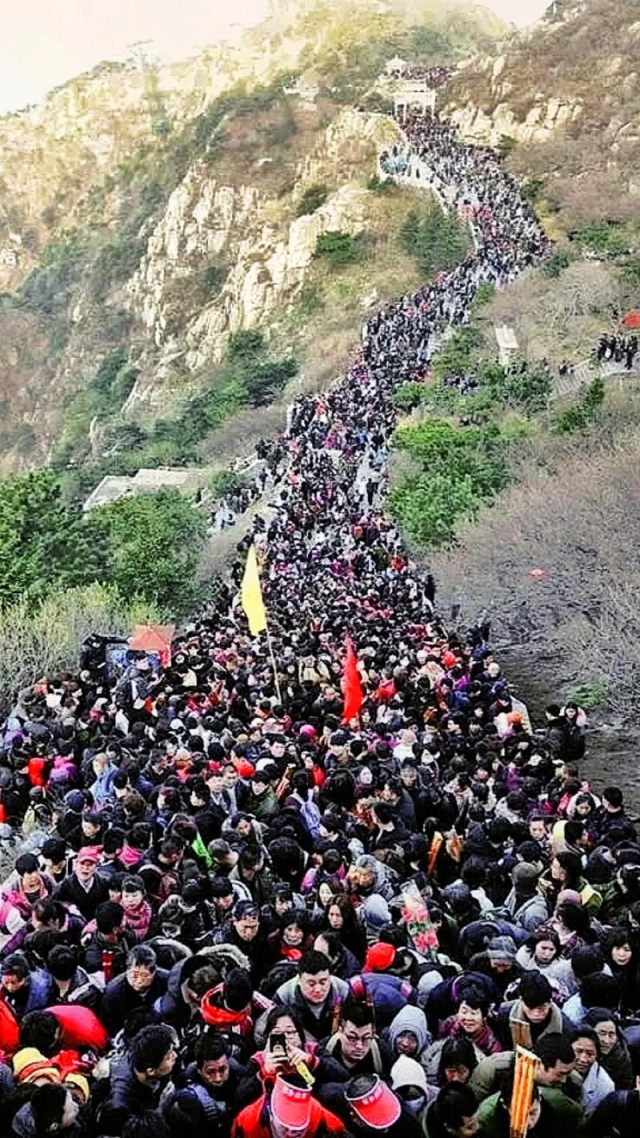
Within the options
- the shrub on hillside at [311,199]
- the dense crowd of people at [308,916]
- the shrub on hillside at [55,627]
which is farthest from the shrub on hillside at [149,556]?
the shrub on hillside at [311,199]

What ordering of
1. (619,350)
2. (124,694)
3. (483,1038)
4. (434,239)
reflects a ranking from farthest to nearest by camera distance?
1. (434,239)
2. (619,350)
3. (124,694)
4. (483,1038)

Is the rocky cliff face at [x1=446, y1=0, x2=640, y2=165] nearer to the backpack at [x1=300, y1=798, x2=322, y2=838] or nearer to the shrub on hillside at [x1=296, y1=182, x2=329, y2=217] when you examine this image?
the shrub on hillside at [x1=296, y1=182, x2=329, y2=217]

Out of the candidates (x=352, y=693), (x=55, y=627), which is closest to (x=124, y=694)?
(x=352, y=693)

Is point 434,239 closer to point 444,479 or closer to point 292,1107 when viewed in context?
point 444,479

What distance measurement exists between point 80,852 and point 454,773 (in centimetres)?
351

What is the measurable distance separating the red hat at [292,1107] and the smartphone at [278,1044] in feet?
0.55

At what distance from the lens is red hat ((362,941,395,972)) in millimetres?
5750

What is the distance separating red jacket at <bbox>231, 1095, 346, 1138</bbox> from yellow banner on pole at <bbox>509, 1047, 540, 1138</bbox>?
2.10 feet

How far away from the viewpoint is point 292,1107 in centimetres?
436

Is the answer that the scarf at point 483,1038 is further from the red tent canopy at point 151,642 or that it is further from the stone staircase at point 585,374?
the stone staircase at point 585,374

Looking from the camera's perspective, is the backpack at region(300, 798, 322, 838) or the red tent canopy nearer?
the backpack at region(300, 798, 322, 838)

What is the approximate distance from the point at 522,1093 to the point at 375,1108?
0.56 metres

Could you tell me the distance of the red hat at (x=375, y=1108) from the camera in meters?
4.44

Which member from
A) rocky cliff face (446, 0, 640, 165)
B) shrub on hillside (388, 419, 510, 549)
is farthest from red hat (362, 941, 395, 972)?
rocky cliff face (446, 0, 640, 165)
